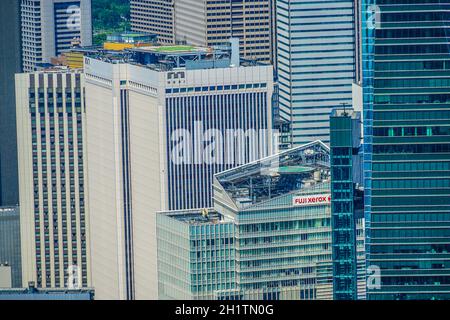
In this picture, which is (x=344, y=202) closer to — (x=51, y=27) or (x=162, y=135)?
(x=162, y=135)

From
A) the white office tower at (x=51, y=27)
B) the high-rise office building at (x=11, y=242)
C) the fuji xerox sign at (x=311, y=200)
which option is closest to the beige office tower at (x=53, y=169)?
the high-rise office building at (x=11, y=242)

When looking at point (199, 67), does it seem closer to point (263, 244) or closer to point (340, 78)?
point (263, 244)

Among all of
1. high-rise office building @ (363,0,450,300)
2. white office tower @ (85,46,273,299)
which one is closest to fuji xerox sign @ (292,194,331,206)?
high-rise office building @ (363,0,450,300)

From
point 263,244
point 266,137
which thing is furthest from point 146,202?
point 263,244

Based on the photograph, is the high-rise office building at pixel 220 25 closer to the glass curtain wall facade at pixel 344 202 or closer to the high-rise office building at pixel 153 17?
the high-rise office building at pixel 153 17

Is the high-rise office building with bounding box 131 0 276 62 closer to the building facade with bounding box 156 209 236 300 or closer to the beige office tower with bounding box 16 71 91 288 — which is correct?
the beige office tower with bounding box 16 71 91 288

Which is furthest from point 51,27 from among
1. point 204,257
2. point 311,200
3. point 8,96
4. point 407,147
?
point 407,147
